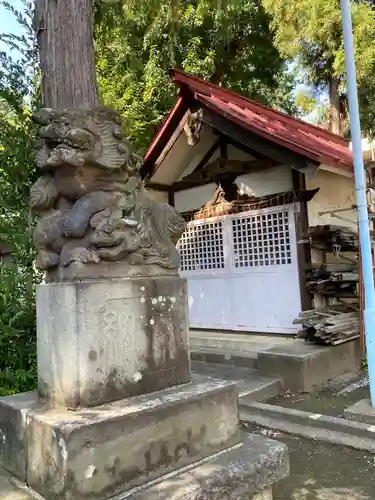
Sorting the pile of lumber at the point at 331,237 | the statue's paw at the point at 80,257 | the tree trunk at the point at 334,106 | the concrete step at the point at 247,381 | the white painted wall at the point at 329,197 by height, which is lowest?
the concrete step at the point at 247,381

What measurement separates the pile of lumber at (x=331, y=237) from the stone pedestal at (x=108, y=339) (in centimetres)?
408

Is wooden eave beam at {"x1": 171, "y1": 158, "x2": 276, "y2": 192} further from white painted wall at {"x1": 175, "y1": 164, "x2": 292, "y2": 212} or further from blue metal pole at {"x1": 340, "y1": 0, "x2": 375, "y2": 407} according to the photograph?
blue metal pole at {"x1": 340, "y1": 0, "x2": 375, "y2": 407}

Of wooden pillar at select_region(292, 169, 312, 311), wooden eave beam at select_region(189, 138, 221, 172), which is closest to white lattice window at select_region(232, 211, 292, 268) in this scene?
wooden pillar at select_region(292, 169, 312, 311)

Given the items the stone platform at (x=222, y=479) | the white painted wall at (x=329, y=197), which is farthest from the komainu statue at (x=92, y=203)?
the white painted wall at (x=329, y=197)

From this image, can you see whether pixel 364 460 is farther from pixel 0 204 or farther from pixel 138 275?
pixel 0 204

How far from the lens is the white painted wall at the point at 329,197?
6.83 metres

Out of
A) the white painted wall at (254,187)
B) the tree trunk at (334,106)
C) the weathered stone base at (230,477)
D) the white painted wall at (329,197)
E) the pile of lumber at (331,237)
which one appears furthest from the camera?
the tree trunk at (334,106)

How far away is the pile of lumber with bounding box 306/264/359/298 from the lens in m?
6.38

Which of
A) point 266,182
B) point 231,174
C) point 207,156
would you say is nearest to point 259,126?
point 266,182

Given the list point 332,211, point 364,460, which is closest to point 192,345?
point 332,211

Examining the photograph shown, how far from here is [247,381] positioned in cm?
568

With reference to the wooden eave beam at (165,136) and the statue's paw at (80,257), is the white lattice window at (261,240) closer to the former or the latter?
the wooden eave beam at (165,136)

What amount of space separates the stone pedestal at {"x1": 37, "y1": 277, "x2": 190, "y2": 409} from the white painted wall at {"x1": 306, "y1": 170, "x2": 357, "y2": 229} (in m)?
4.46

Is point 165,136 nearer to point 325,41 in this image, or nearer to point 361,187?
point 361,187
